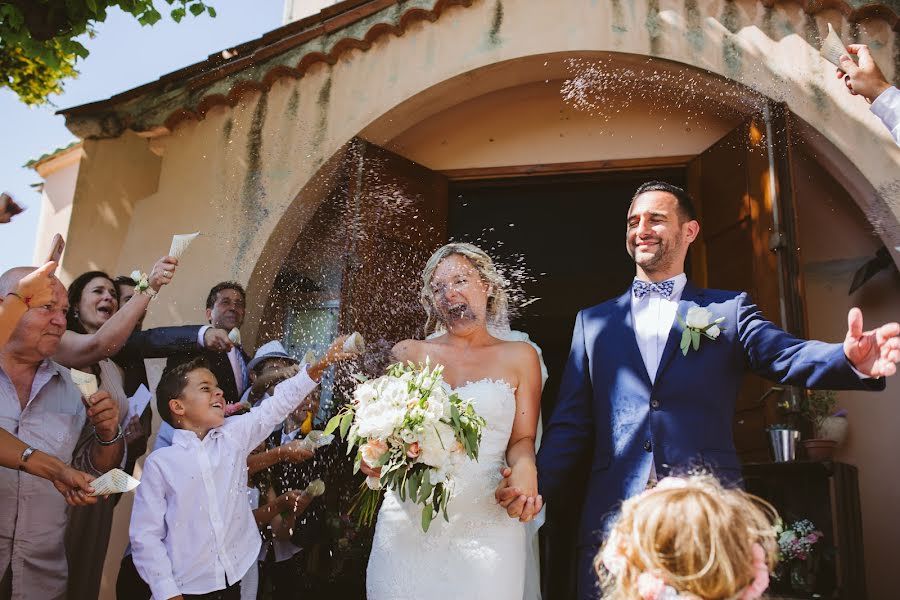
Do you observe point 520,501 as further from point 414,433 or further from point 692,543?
point 692,543

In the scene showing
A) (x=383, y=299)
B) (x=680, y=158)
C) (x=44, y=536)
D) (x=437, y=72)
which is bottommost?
(x=44, y=536)

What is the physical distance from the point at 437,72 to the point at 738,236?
2.50m

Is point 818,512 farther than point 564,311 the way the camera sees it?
No

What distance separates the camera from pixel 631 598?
206cm

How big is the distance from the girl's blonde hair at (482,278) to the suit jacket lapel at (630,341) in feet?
2.34

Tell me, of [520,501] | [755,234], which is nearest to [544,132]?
[755,234]

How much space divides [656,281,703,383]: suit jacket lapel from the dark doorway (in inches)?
35.3

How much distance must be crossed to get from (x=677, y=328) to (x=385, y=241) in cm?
352

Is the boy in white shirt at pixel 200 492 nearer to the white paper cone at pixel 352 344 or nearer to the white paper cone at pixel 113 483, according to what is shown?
the white paper cone at pixel 352 344

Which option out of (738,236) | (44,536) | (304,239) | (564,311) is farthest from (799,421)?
(564,311)

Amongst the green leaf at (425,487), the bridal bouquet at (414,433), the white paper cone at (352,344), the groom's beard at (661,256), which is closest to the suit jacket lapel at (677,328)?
the groom's beard at (661,256)

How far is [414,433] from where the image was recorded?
324cm

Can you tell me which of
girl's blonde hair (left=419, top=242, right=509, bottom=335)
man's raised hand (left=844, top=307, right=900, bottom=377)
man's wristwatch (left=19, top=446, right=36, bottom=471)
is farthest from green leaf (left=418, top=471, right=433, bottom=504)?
man's wristwatch (left=19, top=446, right=36, bottom=471)

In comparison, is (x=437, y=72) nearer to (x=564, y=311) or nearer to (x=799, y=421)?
(x=799, y=421)
